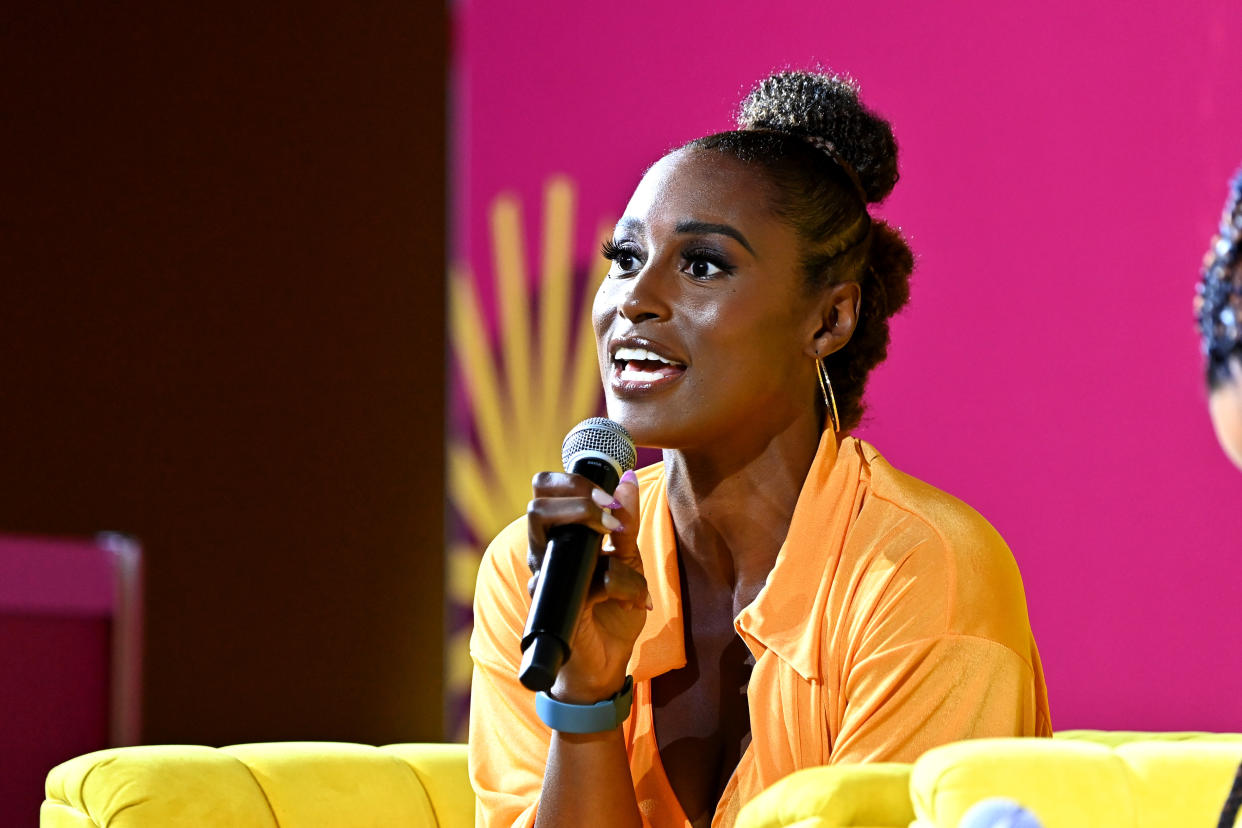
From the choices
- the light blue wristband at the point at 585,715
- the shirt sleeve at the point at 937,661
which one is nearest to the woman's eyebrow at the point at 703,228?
the shirt sleeve at the point at 937,661

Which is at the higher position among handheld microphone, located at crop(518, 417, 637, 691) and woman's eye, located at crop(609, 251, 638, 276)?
woman's eye, located at crop(609, 251, 638, 276)

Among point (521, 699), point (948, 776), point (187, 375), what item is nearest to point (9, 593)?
point (187, 375)

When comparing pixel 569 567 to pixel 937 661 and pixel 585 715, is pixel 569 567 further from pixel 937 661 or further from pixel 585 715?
pixel 937 661

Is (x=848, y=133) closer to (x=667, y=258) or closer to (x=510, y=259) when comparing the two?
(x=667, y=258)

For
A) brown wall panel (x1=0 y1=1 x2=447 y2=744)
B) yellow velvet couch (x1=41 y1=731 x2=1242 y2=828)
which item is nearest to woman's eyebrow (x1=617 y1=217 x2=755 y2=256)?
yellow velvet couch (x1=41 y1=731 x2=1242 y2=828)

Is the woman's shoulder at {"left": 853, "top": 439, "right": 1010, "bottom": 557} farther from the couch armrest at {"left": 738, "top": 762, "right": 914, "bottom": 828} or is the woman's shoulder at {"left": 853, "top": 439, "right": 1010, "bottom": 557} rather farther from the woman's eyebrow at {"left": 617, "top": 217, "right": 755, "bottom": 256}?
the couch armrest at {"left": 738, "top": 762, "right": 914, "bottom": 828}

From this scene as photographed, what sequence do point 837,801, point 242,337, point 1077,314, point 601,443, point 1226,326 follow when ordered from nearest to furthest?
point 1226,326, point 837,801, point 601,443, point 1077,314, point 242,337

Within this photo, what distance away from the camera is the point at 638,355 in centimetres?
152

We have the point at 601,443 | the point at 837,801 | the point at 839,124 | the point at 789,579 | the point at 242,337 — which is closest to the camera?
the point at 837,801

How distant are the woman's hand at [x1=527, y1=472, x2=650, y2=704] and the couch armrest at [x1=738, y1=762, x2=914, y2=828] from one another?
261 mm

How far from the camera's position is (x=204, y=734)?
3178mm

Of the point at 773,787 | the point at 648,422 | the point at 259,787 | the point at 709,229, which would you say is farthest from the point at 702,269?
the point at 259,787

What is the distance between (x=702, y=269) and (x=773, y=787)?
65cm

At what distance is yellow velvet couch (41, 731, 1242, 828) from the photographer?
3.40 feet
